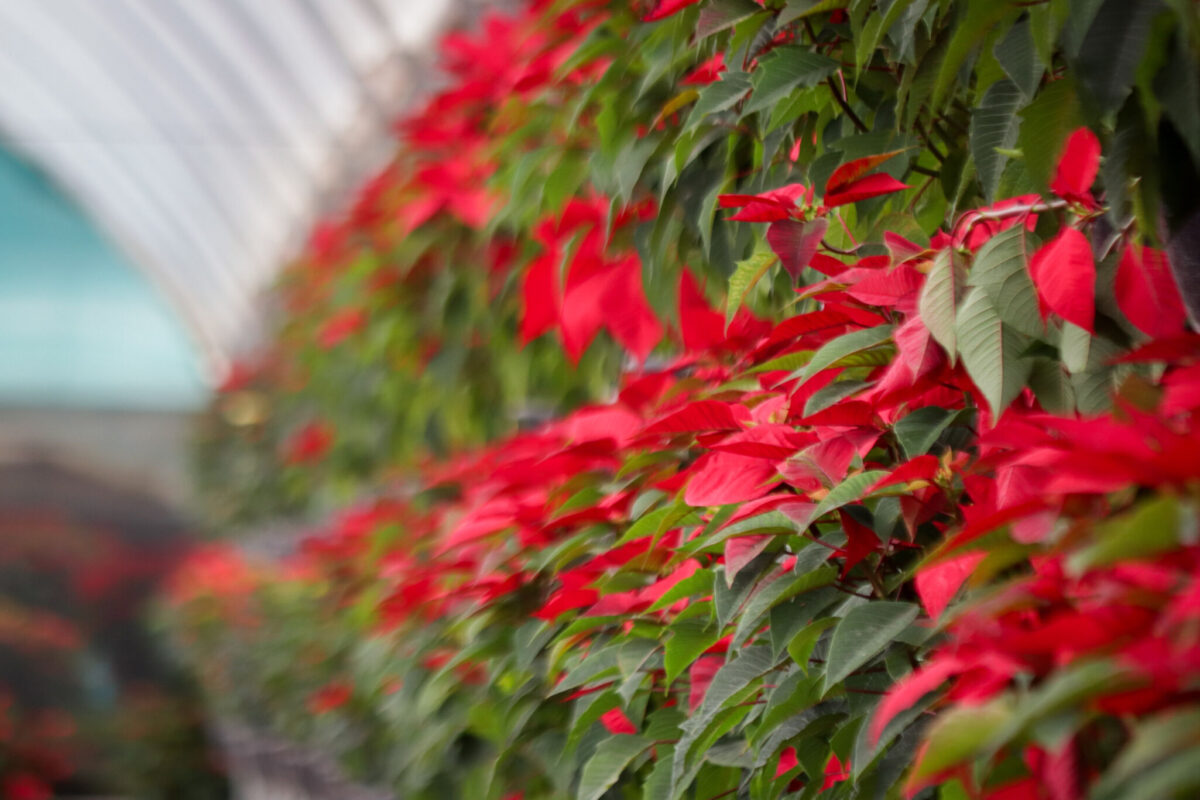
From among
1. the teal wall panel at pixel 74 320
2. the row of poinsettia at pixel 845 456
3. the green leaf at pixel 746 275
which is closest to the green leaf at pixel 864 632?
the row of poinsettia at pixel 845 456

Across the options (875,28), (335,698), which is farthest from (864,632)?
(335,698)

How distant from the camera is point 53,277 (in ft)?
38.3

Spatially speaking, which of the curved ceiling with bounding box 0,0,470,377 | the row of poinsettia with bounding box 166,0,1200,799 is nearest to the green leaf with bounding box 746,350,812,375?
the row of poinsettia with bounding box 166,0,1200,799

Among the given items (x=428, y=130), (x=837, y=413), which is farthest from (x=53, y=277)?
(x=837, y=413)

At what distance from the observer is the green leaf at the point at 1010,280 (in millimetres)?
641

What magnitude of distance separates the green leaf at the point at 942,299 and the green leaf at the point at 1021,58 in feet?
0.34

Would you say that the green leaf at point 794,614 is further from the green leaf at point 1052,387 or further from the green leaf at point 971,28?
the green leaf at point 971,28

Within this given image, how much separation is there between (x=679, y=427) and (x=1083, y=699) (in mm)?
426

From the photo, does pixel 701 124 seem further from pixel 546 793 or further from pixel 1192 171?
pixel 546 793

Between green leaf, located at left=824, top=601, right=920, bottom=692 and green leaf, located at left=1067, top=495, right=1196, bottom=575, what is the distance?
0.24m

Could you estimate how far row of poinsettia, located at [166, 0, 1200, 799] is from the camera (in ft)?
1.52

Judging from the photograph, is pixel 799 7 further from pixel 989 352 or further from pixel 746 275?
pixel 989 352

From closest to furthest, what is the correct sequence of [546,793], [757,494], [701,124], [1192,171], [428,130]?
[1192,171] < [757,494] < [701,124] < [546,793] < [428,130]

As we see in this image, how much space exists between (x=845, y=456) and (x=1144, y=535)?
1.01 ft
